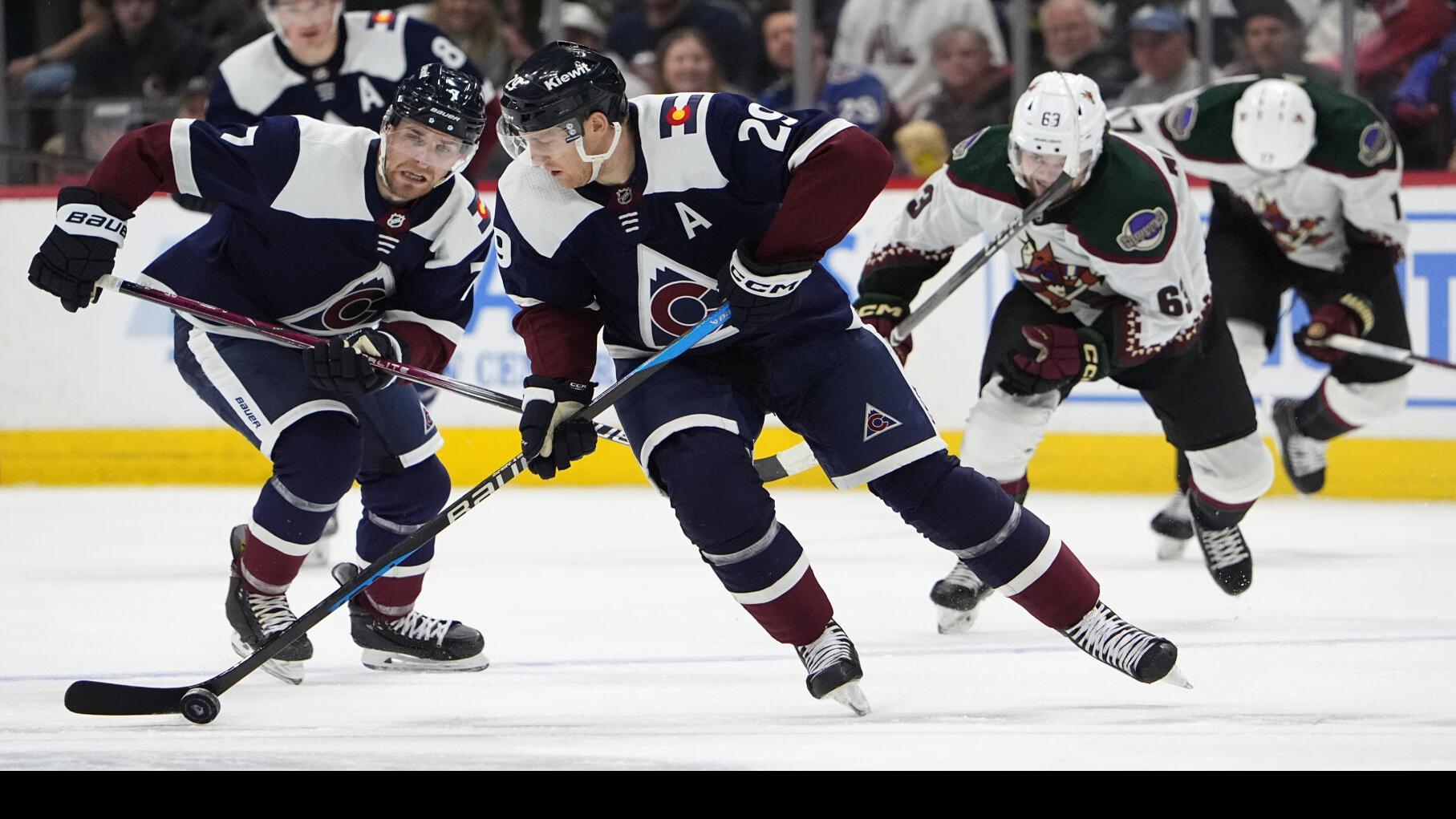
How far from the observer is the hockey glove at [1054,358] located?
13.1ft

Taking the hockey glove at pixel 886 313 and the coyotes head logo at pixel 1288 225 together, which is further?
the coyotes head logo at pixel 1288 225

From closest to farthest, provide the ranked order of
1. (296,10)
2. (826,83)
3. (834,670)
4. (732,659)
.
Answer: (834,670)
(732,659)
(296,10)
(826,83)

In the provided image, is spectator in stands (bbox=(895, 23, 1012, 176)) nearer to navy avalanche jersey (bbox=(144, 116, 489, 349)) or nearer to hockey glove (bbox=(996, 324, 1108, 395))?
hockey glove (bbox=(996, 324, 1108, 395))

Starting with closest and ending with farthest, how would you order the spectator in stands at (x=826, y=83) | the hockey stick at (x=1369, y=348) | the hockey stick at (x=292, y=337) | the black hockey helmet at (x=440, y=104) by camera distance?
the black hockey helmet at (x=440, y=104)
the hockey stick at (x=292, y=337)
the hockey stick at (x=1369, y=348)
the spectator in stands at (x=826, y=83)

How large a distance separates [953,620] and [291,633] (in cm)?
142

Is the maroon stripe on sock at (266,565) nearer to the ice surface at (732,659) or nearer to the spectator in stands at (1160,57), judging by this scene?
the ice surface at (732,659)

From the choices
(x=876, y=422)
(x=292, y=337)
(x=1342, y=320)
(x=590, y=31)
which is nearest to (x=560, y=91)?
(x=876, y=422)

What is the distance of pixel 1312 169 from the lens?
203 inches

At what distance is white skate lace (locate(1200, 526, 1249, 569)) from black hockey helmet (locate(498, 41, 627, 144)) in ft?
6.64

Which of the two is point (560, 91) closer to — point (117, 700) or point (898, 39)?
point (117, 700)

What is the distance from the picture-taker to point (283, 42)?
514 centimetres

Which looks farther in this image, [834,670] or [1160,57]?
[1160,57]

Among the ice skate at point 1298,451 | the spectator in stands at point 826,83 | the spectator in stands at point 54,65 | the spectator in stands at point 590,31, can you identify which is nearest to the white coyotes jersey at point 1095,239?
the ice skate at point 1298,451

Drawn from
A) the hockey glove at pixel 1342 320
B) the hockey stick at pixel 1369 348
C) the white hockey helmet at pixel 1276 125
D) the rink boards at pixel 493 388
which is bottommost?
the rink boards at pixel 493 388
